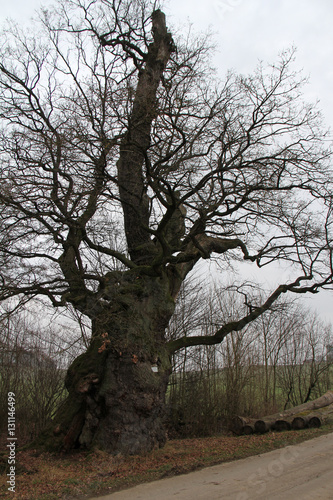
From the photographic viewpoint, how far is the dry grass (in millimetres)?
5738

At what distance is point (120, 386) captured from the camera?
27.4 ft

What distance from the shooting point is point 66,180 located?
29.1ft

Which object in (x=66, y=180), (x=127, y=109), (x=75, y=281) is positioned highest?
(x=127, y=109)

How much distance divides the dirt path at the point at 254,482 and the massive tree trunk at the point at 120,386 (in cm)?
192

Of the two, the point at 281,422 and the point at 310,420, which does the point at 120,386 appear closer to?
the point at 281,422

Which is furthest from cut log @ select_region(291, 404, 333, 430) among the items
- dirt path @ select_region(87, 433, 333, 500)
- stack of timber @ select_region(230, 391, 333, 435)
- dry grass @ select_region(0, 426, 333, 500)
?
dirt path @ select_region(87, 433, 333, 500)

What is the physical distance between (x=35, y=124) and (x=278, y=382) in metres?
16.1

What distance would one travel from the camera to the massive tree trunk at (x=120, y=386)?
320 inches

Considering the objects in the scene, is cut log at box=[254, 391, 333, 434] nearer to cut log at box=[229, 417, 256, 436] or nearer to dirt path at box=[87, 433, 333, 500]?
cut log at box=[229, 417, 256, 436]

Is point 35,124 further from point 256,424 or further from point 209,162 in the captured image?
point 256,424

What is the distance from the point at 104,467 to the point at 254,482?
2741mm

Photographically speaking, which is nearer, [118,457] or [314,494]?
[314,494]

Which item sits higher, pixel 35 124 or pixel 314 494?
pixel 35 124

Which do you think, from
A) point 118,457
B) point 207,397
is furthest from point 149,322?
point 207,397
